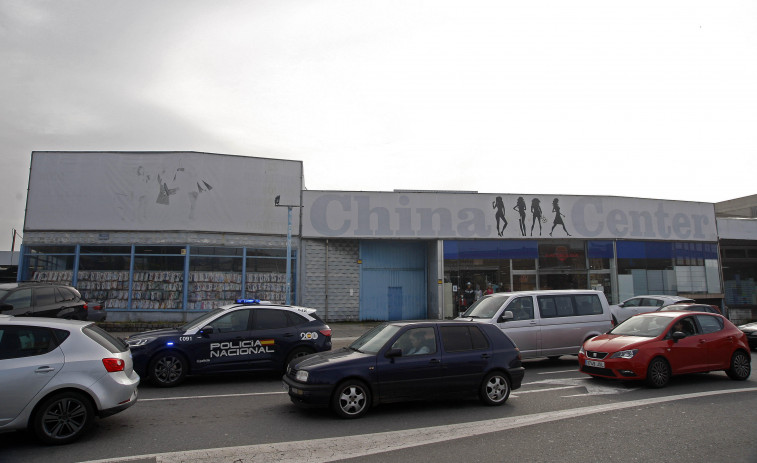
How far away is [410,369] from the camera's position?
297 inches

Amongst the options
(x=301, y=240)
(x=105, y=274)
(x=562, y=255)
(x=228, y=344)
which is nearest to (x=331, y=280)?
(x=301, y=240)

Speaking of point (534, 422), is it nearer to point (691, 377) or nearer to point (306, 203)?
point (691, 377)

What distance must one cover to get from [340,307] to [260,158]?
737cm

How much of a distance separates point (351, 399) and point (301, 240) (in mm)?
14987

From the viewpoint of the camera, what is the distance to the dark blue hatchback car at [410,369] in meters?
7.15

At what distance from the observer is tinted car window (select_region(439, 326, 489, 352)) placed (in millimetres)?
7980

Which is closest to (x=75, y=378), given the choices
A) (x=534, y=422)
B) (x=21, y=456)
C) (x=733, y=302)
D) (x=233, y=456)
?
(x=21, y=456)

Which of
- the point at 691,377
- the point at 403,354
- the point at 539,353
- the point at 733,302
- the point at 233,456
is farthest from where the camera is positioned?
the point at 733,302

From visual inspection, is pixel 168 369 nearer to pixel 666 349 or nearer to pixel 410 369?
pixel 410 369

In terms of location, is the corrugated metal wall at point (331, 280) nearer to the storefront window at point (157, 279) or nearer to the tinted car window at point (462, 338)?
the storefront window at point (157, 279)

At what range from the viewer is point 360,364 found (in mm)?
7312

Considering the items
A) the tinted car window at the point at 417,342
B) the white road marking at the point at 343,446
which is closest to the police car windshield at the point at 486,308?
the tinted car window at the point at 417,342

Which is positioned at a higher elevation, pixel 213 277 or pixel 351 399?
pixel 213 277

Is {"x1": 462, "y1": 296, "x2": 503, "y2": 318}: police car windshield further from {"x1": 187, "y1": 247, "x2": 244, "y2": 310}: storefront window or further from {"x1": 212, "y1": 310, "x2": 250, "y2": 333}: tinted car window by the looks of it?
{"x1": 187, "y1": 247, "x2": 244, "y2": 310}: storefront window
